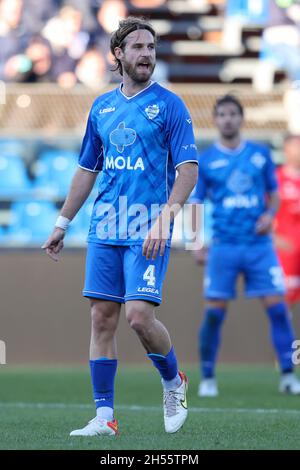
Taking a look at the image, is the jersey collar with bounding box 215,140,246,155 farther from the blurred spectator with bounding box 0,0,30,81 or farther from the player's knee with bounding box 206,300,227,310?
the blurred spectator with bounding box 0,0,30,81

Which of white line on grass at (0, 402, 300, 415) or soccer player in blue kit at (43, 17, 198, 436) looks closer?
soccer player in blue kit at (43, 17, 198, 436)

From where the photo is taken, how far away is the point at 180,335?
11.6 m

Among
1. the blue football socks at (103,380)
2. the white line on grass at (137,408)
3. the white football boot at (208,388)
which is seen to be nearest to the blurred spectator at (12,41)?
the white football boot at (208,388)

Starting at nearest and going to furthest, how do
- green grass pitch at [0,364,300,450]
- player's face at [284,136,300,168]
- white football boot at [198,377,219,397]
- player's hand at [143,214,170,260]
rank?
green grass pitch at [0,364,300,450]
player's hand at [143,214,170,260]
white football boot at [198,377,219,397]
player's face at [284,136,300,168]

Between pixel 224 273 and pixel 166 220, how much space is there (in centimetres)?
354

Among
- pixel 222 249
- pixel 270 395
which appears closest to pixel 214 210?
pixel 222 249

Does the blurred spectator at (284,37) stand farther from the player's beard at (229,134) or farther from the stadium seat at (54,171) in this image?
the player's beard at (229,134)

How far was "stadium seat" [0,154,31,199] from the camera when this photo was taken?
12.4 metres

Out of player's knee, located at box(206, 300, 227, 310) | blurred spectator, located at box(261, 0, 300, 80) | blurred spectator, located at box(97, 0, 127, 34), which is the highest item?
blurred spectator, located at box(97, 0, 127, 34)

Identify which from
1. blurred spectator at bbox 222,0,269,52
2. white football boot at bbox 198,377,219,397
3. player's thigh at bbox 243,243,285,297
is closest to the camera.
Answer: white football boot at bbox 198,377,219,397

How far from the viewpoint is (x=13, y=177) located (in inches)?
488

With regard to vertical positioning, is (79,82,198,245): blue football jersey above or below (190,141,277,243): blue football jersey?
below

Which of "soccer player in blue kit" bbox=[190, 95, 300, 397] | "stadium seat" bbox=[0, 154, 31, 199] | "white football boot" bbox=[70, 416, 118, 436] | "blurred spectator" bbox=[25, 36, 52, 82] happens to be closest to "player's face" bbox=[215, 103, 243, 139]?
"soccer player in blue kit" bbox=[190, 95, 300, 397]

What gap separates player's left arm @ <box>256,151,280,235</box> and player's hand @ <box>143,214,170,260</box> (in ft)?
11.2
